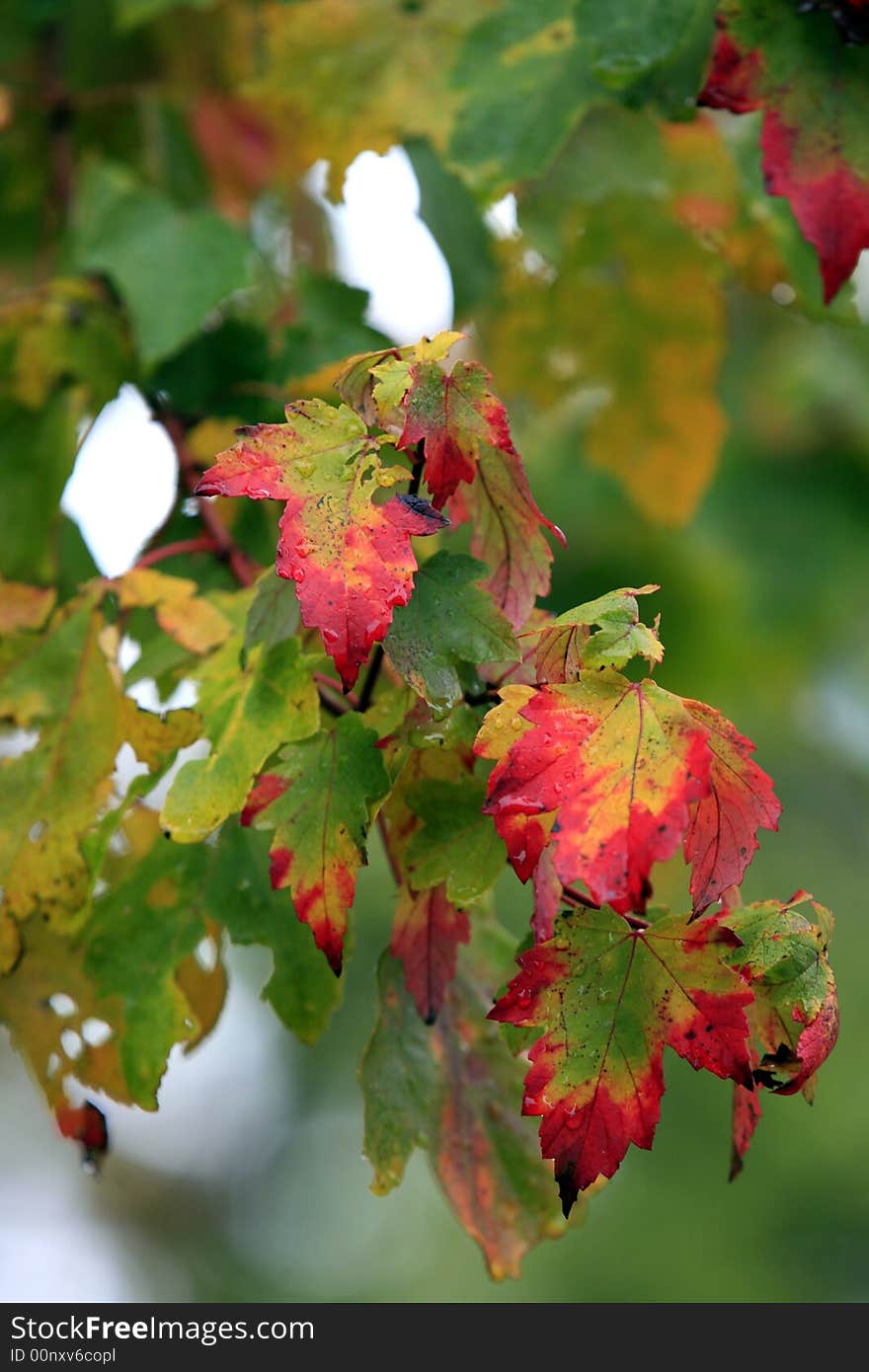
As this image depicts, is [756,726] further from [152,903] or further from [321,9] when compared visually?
[152,903]

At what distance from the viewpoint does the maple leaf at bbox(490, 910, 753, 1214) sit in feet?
2.13

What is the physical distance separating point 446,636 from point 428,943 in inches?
7.9

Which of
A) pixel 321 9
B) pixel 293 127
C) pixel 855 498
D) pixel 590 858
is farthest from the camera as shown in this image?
pixel 855 498

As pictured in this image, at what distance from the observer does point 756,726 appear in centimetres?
436

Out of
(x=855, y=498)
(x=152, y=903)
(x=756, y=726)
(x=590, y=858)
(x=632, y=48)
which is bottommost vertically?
(x=756, y=726)

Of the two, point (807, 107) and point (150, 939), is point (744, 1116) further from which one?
point (807, 107)

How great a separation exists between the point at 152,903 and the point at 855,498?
105 inches

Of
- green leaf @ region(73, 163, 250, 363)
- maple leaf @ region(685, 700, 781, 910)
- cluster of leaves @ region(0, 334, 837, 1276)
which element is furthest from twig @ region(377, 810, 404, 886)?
green leaf @ region(73, 163, 250, 363)

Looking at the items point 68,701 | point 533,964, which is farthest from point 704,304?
point 533,964

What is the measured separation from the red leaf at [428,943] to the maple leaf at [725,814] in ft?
0.60

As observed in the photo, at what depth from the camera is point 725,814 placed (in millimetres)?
655

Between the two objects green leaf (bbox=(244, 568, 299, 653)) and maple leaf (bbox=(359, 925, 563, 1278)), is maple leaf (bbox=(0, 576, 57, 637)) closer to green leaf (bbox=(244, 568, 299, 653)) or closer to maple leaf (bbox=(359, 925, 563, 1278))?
green leaf (bbox=(244, 568, 299, 653))

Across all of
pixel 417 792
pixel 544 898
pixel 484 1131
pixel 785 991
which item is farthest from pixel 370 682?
pixel 484 1131

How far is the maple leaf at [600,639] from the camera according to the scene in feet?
2.11
